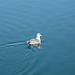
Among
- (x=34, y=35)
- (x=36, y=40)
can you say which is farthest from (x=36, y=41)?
(x=34, y=35)

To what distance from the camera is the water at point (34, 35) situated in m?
20.7

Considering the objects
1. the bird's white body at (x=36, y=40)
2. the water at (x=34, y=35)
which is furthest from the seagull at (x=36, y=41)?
the water at (x=34, y=35)

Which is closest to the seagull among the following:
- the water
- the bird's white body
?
the bird's white body

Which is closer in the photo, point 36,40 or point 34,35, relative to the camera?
point 36,40

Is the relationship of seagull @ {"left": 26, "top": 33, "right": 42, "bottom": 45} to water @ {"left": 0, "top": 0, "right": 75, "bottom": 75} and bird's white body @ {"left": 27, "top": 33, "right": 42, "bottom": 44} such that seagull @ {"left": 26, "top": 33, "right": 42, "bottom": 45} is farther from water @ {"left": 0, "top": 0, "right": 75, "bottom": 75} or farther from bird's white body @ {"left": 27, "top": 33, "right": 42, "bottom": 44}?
water @ {"left": 0, "top": 0, "right": 75, "bottom": 75}

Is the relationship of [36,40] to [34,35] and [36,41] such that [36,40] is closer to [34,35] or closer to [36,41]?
[36,41]

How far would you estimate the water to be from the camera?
20688mm

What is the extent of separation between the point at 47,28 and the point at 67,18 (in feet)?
12.1

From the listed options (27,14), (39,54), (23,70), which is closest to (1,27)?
(27,14)

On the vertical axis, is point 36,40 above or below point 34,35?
below

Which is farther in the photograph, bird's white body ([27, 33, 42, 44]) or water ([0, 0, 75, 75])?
bird's white body ([27, 33, 42, 44])

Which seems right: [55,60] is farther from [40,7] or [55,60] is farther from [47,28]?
[40,7]

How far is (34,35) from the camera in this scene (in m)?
25.8

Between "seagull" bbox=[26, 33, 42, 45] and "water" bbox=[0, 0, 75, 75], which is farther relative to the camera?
"seagull" bbox=[26, 33, 42, 45]
